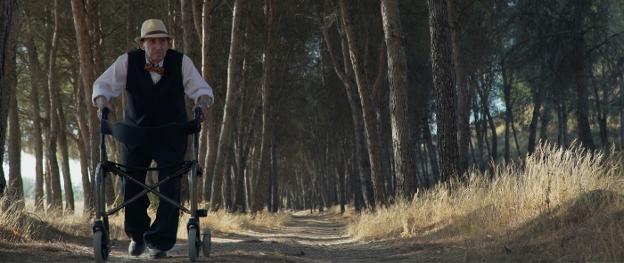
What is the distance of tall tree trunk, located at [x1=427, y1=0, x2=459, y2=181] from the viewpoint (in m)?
13.6

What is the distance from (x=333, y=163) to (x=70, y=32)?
2293 centimetres

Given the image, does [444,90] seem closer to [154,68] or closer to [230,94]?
[230,94]

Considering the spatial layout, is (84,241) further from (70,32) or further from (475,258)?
(70,32)

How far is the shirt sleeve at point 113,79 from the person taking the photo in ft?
21.1

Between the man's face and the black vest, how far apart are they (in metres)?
0.08

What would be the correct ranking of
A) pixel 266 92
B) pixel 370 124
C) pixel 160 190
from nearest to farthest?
pixel 160 190 → pixel 370 124 → pixel 266 92

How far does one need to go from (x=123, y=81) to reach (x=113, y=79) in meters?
0.10

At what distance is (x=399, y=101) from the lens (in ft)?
50.6

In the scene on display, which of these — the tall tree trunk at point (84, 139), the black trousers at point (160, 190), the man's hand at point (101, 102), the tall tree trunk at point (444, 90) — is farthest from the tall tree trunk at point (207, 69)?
the man's hand at point (101, 102)

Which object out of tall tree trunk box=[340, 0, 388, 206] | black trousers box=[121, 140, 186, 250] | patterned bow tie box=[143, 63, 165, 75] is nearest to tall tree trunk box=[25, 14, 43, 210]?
tall tree trunk box=[340, 0, 388, 206]

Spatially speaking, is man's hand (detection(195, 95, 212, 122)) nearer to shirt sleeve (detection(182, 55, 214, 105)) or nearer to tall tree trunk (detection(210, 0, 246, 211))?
shirt sleeve (detection(182, 55, 214, 105))

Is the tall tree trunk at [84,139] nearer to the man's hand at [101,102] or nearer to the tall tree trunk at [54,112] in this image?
the tall tree trunk at [54,112]

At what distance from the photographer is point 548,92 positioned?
27.8m

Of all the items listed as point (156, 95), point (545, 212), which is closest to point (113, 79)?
point (156, 95)
